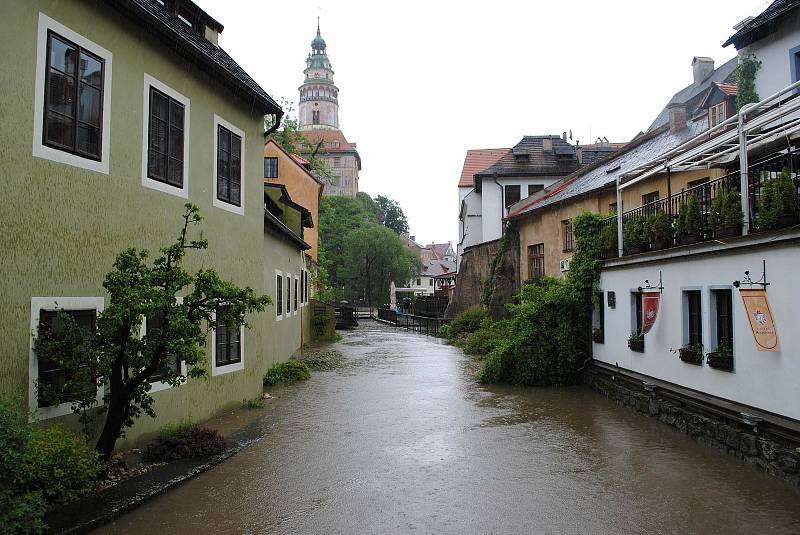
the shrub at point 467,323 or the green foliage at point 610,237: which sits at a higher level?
the green foliage at point 610,237

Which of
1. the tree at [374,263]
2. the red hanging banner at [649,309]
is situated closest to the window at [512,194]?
the red hanging banner at [649,309]

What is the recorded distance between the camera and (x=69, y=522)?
5.65 meters

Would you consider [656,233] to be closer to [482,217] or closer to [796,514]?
[796,514]

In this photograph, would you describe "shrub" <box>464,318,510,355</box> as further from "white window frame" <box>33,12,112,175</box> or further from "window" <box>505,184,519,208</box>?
"white window frame" <box>33,12,112,175</box>

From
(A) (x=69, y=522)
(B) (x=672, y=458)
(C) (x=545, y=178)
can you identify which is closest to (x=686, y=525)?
(B) (x=672, y=458)

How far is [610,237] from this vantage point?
48.6ft

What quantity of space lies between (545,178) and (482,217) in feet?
14.9

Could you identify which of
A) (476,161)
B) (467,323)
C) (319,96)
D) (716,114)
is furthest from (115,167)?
(319,96)

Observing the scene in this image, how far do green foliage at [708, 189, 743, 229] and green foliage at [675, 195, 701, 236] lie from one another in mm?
627

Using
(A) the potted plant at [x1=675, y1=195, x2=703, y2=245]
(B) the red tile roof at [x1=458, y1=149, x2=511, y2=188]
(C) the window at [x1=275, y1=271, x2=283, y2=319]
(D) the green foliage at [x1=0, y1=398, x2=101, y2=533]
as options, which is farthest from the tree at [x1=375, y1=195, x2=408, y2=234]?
(D) the green foliage at [x1=0, y1=398, x2=101, y2=533]

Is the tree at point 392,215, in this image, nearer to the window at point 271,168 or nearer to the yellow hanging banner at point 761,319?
the window at point 271,168

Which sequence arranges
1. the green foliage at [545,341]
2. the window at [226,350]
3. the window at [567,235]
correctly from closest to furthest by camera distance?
the window at [226,350] < the green foliage at [545,341] < the window at [567,235]

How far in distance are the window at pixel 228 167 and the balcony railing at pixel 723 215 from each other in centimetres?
849

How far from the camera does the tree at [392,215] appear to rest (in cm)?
10213
